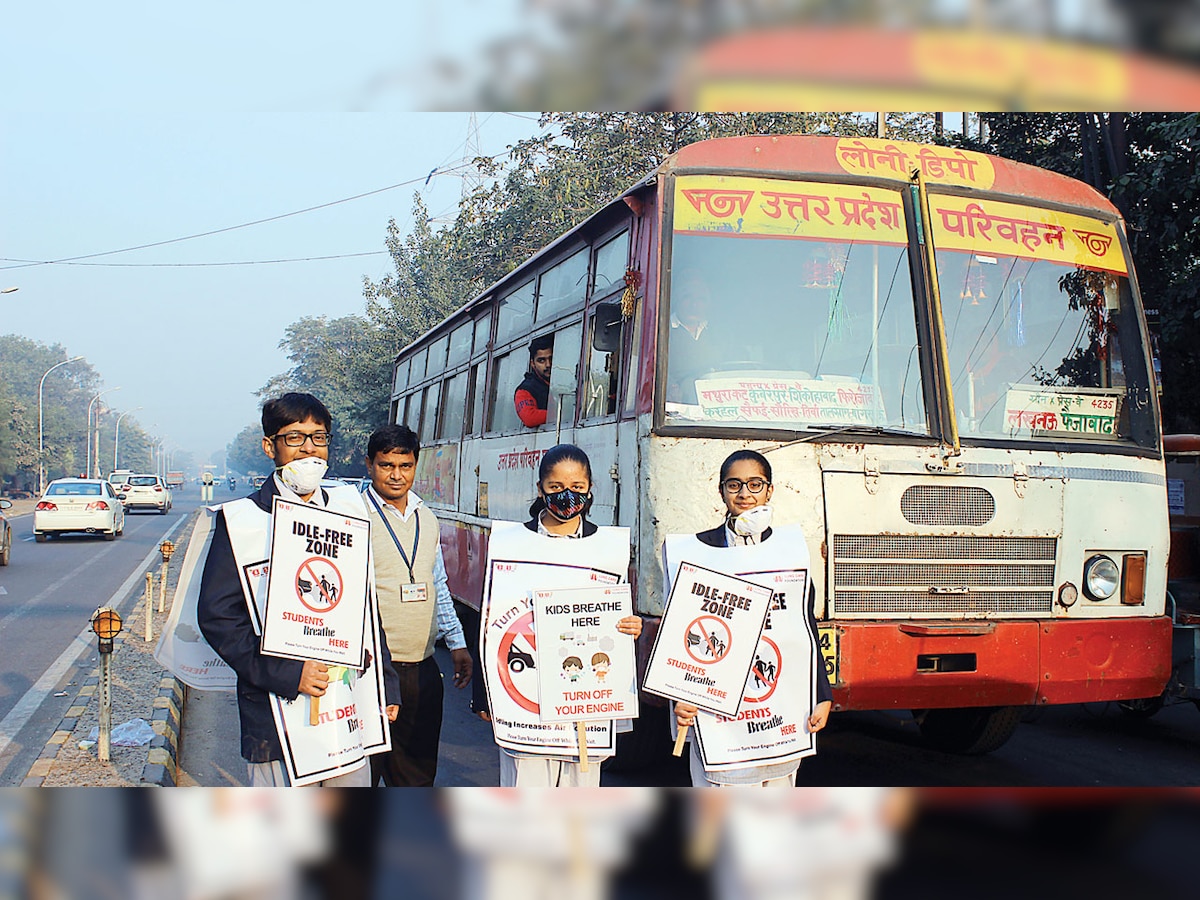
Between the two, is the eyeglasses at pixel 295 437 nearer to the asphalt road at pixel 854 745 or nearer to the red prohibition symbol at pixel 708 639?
the red prohibition symbol at pixel 708 639

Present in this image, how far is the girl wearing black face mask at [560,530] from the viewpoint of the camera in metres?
3.58

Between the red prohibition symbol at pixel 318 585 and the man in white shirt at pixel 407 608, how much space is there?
803 mm

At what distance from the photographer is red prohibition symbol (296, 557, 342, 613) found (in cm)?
330

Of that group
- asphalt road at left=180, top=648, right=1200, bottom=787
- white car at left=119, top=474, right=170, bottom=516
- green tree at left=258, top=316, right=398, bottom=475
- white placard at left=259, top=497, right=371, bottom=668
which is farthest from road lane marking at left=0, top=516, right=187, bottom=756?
white car at left=119, top=474, right=170, bottom=516

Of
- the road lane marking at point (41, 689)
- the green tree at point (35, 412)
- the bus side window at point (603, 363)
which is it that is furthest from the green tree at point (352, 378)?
the bus side window at point (603, 363)

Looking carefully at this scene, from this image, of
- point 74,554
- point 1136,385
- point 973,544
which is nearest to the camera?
point 973,544

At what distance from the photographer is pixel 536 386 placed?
7348mm

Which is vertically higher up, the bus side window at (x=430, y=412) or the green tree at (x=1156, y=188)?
the green tree at (x=1156, y=188)

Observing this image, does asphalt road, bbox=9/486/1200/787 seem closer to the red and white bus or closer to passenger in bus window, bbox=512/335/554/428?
the red and white bus
